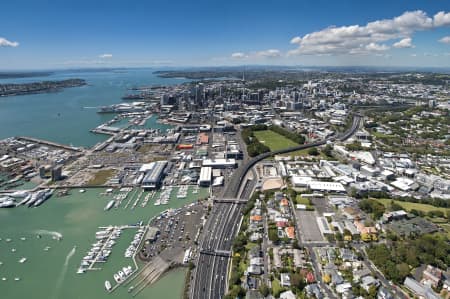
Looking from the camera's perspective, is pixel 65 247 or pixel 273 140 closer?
pixel 65 247

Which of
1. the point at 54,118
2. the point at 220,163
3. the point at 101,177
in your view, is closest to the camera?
the point at 101,177

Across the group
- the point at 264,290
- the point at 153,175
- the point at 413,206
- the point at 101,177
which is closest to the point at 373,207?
the point at 413,206

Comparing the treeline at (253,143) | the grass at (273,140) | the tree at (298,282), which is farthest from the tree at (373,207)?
the grass at (273,140)

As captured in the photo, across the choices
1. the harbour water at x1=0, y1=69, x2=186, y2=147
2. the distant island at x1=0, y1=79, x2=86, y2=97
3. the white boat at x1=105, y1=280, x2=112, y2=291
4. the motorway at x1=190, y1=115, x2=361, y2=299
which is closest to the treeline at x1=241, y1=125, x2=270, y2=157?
the motorway at x1=190, y1=115, x2=361, y2=299

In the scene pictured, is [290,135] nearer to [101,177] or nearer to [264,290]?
[101,177]

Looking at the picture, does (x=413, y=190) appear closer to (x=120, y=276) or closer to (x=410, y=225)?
(x=410, y=225)

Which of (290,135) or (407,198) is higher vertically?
(290,135)
